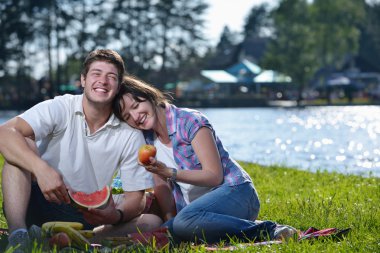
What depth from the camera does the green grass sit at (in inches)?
183

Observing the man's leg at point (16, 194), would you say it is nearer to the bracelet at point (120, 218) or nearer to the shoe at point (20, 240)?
the shoe at point (20, 240)

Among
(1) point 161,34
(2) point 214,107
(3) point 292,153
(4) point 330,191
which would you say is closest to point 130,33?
(1) point 161,34

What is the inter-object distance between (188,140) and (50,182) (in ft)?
3.11

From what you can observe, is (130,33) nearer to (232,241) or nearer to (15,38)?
(15,38)

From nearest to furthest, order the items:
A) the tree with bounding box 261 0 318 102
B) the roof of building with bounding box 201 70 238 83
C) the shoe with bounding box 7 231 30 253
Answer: the shoe with bounding box 7 231 30 253, the roof of building with bounding box 201 70 238 83, the tree with bounding box 261 0 318 102

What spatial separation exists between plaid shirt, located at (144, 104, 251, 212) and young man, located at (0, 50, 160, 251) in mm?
227

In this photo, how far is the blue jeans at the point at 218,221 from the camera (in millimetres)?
4883

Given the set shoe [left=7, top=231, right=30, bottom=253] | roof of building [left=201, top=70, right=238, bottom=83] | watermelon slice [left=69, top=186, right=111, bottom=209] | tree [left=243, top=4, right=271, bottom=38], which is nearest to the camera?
shoe [left=7, top=231, right=30, bottom=253]

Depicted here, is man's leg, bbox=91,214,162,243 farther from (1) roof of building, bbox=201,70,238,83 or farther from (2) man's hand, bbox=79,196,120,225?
(1) roof of building, bbox=201,70,238,83

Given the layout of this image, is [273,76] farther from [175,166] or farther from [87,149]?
[87,149]

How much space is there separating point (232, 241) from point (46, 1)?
46.5 metres

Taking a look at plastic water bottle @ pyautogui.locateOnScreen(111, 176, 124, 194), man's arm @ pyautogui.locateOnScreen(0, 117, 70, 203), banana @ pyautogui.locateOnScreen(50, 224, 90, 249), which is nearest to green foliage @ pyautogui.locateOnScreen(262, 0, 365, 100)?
plastic water bottle @ pyautogui.locateOnScreen(111, 176, 124, 194)

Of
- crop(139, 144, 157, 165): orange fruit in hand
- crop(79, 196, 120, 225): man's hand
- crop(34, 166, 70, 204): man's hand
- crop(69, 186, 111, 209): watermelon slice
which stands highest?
crop(139, 144, 157, 165): orange fruit in hand

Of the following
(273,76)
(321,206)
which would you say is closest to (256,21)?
(273,76)
